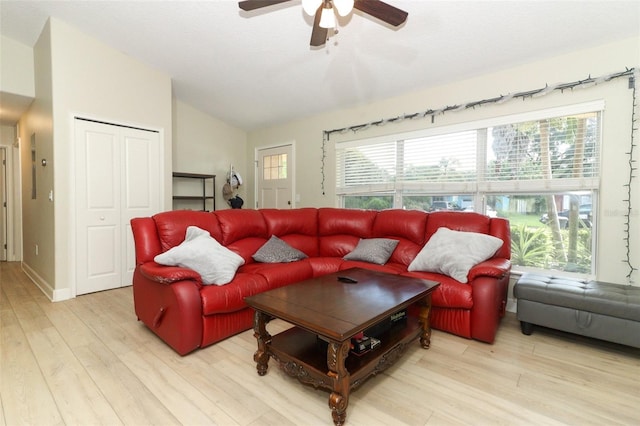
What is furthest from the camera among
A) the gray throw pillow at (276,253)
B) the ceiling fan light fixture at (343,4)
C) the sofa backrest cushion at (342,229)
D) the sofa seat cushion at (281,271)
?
the sofa backrest cushion at (342,229)

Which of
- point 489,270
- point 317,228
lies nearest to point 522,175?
point 489,270

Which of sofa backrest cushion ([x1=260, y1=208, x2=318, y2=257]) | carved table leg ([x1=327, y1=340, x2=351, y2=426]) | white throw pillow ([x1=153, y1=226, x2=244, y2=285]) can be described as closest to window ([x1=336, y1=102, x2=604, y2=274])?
sofa backrest cushion ([x1=260, y1=208, x2=318, y2=257])

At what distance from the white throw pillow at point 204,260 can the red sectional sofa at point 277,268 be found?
2.6 inches

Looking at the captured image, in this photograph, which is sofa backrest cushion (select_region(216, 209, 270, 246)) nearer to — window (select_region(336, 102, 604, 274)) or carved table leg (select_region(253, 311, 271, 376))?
carved table leg (select_region(253, 311, 271, 376))

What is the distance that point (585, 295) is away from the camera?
219 centimetres

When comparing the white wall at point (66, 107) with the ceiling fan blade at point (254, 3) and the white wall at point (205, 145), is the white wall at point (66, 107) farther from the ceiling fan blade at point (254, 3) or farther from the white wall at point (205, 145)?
the ceiling fan blade at point (254, 3)

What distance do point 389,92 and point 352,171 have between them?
3.88 feet

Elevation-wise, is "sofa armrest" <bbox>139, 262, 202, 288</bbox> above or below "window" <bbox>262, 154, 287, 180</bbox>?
below

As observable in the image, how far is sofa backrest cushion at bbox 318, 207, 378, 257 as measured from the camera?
356 cm

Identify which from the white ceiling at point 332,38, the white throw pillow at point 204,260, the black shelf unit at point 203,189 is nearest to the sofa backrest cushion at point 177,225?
the white throw pillow at point 204,260

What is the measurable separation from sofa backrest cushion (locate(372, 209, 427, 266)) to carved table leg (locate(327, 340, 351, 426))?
1830 mm

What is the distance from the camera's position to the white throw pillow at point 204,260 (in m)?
2.27

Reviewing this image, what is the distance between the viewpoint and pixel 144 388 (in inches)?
68.3

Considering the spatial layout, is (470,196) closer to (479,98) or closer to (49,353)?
(479,98)
